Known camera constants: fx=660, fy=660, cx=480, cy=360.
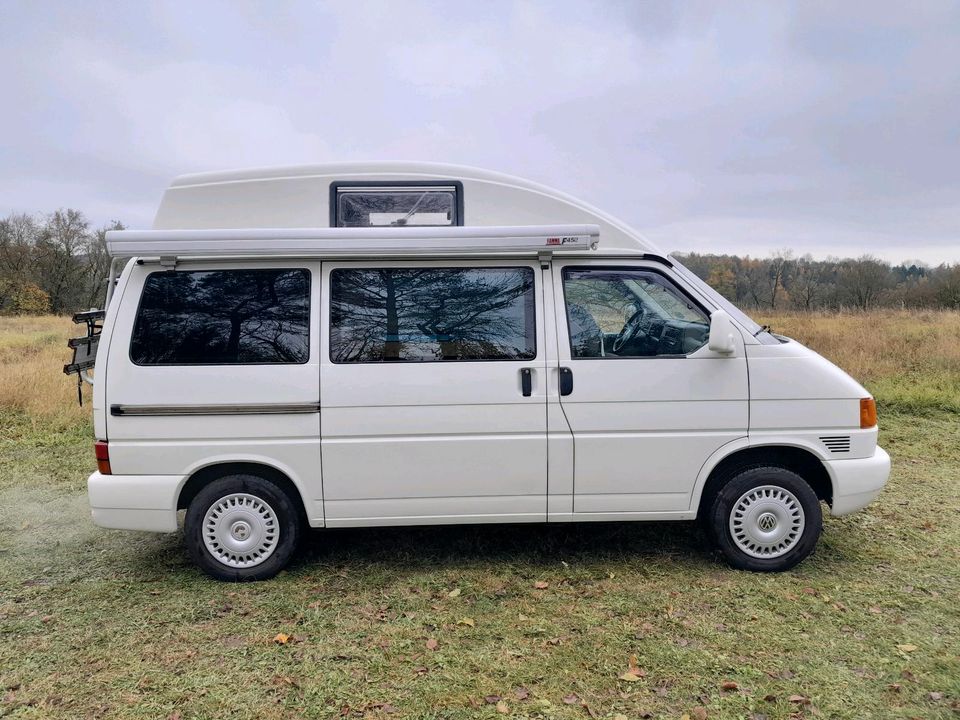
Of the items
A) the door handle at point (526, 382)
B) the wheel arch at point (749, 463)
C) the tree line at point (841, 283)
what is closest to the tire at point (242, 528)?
the door handle at point (526, 382)

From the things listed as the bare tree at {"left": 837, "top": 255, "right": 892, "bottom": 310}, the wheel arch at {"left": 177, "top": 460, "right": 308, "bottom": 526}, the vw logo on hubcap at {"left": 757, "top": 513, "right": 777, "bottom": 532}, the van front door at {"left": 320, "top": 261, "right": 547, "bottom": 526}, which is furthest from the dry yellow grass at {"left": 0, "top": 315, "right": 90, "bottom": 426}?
the bare tree at {"left": 837, "top": 255, "right": 892, "bottom": 310}

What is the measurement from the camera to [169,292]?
396cm

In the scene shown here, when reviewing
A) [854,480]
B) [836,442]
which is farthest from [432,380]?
[854,480]

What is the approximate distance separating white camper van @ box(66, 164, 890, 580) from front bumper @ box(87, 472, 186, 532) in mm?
12

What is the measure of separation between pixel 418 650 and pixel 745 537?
216 centimetres

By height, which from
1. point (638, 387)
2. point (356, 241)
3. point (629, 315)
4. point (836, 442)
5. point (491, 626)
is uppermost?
point (356, 241)

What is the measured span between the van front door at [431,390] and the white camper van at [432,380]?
0.5 inches

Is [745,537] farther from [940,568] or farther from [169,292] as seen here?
[169,292]

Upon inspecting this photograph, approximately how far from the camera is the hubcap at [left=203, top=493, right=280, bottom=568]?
13.3ft

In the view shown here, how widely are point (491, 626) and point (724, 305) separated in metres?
2.36

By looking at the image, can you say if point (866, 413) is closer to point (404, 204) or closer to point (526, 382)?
point (526, 382)

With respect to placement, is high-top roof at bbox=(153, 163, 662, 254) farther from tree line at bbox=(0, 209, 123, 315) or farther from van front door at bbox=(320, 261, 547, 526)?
tree line at bbox=(0, 209, 123, 315)

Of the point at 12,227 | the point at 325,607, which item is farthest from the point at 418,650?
the point at 12,227

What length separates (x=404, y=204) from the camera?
13.5 ft
